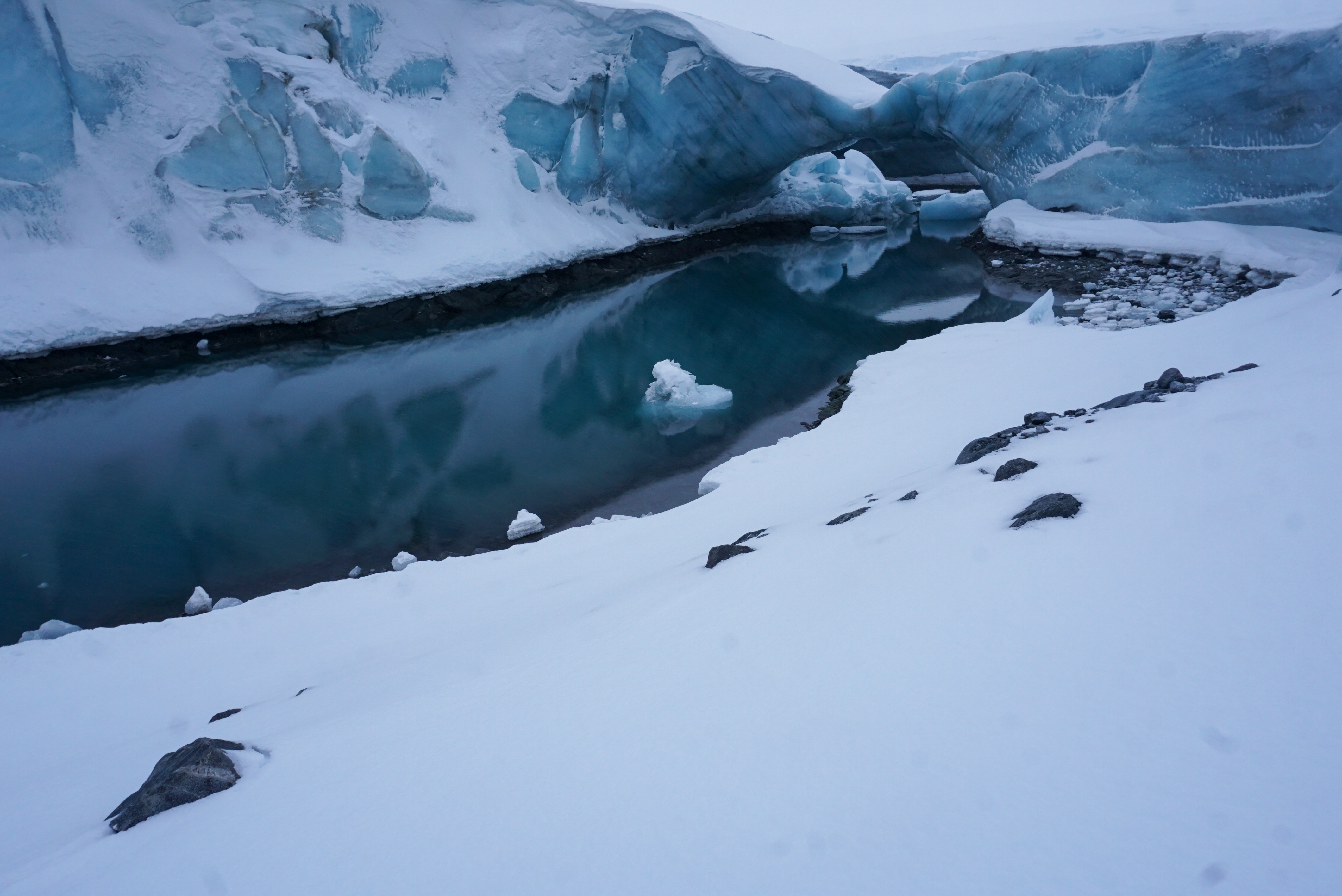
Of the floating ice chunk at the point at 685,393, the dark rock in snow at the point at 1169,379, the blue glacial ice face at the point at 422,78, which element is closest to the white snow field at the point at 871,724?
the dark rock in snow at the point at 1169,379

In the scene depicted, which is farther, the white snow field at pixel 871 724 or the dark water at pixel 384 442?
the dark water at pixel 384 442

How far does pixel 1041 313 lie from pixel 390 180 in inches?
408

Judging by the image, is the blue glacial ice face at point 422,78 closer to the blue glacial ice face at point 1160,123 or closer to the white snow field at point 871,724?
the blue glacial ice face at point 1160,123

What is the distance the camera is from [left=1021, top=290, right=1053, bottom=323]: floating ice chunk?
8047 mm

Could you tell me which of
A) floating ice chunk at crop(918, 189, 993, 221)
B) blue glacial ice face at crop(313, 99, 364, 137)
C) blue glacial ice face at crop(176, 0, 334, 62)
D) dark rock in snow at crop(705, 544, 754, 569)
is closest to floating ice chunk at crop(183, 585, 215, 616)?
dark rock in snow at crop(705, 544, 754, 569)

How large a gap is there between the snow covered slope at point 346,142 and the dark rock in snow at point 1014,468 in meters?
11.2

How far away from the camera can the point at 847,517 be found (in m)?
2.96

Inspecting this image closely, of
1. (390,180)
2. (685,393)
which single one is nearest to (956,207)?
(390,180)

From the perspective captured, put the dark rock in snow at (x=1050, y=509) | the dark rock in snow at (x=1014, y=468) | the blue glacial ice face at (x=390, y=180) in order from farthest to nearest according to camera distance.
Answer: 1. the blue glacial ice face at (x=390, y=180)
2. the dark rock in snow at (x=1014, y=468)
3. the dark rock in snow at (x=1050, y=509)

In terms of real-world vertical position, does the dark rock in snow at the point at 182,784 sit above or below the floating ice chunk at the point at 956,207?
above

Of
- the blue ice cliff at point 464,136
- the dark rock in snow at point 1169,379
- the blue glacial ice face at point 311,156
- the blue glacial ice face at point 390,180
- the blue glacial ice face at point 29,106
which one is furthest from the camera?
the blue glacial ice face at point 390,180

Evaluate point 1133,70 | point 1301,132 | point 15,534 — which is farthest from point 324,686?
point 1133,70

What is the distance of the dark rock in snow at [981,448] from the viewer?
A: 10.7 feet

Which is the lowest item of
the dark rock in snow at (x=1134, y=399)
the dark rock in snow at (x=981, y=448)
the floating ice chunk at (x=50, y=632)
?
the floating ice chunk at (x=50, y=632)
